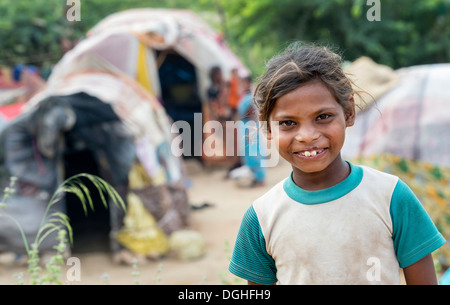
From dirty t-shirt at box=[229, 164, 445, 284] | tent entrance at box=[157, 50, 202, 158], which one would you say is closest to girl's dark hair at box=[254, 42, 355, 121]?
dirty t-shirt at box=[229, 164, 445, 284]

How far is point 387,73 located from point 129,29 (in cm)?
478

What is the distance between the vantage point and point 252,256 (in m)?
1.31

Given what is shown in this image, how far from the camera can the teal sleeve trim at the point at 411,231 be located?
118 centimetres

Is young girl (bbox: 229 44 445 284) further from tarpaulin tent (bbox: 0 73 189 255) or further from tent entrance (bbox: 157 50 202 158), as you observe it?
tent entrance (bbox: 157 50 202 158)

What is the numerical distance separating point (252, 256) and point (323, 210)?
24cm

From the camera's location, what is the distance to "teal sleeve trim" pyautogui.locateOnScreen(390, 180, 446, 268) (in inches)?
46.4

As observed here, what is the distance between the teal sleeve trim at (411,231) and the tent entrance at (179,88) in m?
8.77

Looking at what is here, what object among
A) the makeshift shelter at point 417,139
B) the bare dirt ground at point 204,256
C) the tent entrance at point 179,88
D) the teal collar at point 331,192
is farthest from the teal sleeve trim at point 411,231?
the tent entrance at point 179,88

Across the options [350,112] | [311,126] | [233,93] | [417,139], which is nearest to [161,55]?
[233,93]
